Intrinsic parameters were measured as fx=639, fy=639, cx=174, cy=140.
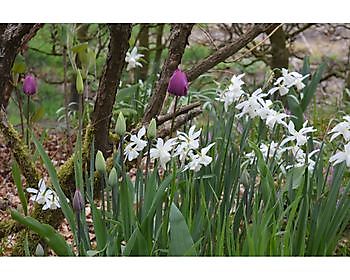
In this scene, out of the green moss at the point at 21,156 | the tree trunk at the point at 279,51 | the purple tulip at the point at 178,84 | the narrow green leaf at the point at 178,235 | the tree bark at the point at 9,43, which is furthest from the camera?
the tree trunk at the point at 279,51

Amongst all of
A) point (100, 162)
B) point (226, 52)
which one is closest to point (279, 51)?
point (226, 52)

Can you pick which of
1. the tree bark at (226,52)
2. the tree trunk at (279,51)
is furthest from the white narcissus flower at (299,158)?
the tree trunk at (279,51)

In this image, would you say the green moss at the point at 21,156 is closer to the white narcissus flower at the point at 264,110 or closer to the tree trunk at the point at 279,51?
the white narcissus flower at the point at 264,110

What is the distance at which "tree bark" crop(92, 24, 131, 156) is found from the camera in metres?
1.44

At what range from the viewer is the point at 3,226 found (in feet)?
4.79

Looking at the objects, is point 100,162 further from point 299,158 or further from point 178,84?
point 299,158

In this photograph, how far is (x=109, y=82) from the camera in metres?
1.49

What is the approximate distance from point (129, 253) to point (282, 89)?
0.51 m

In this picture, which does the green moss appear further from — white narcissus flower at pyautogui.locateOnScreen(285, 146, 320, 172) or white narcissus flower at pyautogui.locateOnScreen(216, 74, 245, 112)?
white narcissus flower at pyautogui.locateOnScreen(285, 146, 320, 172)

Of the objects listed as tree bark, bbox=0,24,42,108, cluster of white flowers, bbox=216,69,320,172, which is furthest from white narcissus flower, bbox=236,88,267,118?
tree bark, bbox=0,24,42,108

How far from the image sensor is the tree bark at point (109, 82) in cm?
144

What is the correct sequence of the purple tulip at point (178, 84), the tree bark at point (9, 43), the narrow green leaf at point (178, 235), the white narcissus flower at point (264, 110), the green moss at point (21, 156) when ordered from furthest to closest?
the green moss at point (21, 156), the tree bark at point (9, 43), the white narcissus flower at point (264, 110), the purple tulip at point (178, 84), the narrow green leaf at point (178, 235)
